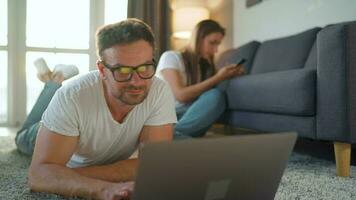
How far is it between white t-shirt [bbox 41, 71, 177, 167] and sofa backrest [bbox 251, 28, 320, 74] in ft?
4.28

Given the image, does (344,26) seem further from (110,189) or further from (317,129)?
(110,189)

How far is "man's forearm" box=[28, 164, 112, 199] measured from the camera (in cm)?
83

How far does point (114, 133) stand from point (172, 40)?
117 inches

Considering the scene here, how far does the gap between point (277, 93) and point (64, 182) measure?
3.31ft

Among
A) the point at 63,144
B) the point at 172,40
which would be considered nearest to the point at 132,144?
the point at 63,144

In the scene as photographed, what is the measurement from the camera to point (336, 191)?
42.5 inches

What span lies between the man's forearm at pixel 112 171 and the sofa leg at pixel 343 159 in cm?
73

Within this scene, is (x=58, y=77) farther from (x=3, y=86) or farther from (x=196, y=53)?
(x=3, y=86)

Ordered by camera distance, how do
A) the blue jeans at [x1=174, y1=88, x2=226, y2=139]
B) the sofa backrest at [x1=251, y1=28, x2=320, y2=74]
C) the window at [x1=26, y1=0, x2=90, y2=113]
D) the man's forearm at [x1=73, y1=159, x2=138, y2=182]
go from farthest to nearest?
the window at [x1=26, y1=0, x2=90, y2=113]
the sofa backrest at [x1=251, y1=28, x2=320, y2=74]
the blue jeans at [x1=174, y1=88, x2=226, y2=139]
the man's forearm at [x1=73, y1=159, x2=138, y2=182]

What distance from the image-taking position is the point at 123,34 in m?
0.87

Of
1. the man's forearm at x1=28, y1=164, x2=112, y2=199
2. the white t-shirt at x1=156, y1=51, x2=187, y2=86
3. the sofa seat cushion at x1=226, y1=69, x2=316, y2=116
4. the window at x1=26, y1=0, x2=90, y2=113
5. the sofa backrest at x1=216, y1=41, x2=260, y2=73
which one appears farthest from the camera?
the window at x1=26, y1=0, x2=90, y2=113

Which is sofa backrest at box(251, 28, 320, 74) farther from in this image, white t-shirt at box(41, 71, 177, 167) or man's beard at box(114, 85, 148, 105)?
man's beard at box(114, 85, 148, 105)

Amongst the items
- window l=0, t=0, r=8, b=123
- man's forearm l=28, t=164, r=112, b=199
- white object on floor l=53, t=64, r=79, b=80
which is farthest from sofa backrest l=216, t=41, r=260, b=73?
window l=0, t=0, r=8, b=123

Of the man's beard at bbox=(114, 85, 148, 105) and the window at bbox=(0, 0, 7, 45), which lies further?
the window at bbox=(0, 0, 7, 45)
